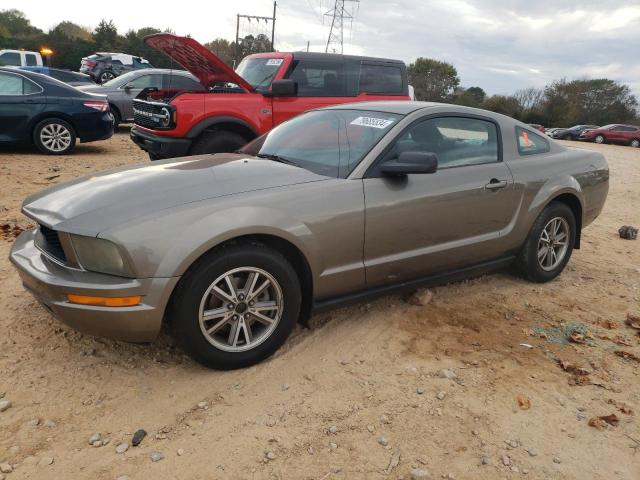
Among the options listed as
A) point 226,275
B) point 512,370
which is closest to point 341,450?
point 226,275

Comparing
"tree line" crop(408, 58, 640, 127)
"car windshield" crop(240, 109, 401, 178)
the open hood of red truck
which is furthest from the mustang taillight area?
"tree line" crop(408, 58, 640, 127)

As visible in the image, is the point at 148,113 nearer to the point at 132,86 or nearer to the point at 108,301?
the point at 108,301

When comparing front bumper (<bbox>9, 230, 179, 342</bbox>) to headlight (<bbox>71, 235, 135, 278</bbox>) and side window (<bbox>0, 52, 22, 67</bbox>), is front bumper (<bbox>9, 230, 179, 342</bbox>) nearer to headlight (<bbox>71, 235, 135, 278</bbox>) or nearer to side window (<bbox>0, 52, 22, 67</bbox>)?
headlight (<bbox>71, 235, 135, 278</bbox>)

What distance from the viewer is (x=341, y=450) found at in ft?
7.59

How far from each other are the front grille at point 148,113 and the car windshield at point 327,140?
3287 millimetres

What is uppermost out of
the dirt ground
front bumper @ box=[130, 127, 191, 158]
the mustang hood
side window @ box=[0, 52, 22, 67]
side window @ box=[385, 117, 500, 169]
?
side window @ box=[0, 52, 22, 67]

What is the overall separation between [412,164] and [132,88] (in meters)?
10.7

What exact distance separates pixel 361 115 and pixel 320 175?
775 millimetres

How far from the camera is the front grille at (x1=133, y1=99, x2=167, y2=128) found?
22.1 feet

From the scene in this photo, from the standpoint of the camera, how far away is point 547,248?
172 inches

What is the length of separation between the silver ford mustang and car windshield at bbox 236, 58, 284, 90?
12.0 feet

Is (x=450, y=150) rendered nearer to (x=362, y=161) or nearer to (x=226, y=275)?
(x=362, y=161)

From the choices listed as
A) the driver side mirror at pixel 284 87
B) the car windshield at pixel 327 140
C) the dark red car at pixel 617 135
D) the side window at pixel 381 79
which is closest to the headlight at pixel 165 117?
the driver side mirror at pixel 284 87

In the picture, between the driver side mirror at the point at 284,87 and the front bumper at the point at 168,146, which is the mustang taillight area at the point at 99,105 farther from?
the driver side mirror at the point at 284,87
